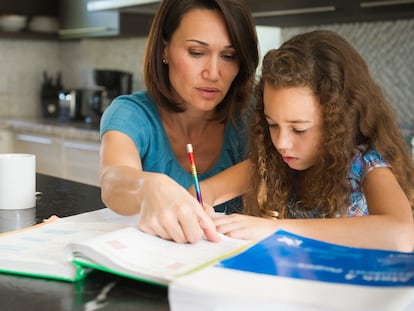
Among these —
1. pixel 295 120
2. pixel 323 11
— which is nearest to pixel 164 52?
pixel 295 120

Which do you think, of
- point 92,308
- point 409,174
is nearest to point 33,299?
point 92,308

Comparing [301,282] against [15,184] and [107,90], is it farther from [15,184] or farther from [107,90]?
[107,90]

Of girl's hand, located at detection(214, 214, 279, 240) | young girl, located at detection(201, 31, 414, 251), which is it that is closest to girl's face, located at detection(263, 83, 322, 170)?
young girl, located at detection(201, 31, 414, 251)

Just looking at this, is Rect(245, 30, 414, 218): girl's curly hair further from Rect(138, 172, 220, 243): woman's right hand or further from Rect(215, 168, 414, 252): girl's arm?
Rect(138, 172, 220, 243): woman's right hand

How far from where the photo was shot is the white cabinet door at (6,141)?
3.93 metres

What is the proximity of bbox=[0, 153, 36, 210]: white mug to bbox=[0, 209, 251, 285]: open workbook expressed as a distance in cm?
39

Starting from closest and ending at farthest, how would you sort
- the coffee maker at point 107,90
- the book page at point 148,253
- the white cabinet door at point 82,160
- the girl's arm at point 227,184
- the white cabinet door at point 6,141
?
the book page at point 148,253
the girl's arm at point 227,184
the white cabinet door at point 82,160
the coffee maker at point 107,90
the white cabinet door at point 6,141

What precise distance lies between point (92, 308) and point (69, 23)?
367 cm

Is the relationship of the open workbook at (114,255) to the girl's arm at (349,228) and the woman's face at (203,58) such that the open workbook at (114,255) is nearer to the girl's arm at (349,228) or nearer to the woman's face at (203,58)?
the girl's arm at (349,228)

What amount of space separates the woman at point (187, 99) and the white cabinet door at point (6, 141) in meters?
2.65

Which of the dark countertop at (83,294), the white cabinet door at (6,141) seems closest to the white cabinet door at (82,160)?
the white cabinet door at (6,141)

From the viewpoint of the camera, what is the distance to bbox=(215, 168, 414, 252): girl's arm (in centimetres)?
90

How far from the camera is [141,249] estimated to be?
78 centimetres

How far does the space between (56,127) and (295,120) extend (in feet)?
8.64
